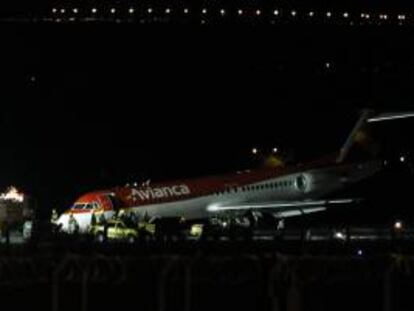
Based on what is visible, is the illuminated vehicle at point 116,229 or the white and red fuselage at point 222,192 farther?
the white and red fuselage at point 222,192

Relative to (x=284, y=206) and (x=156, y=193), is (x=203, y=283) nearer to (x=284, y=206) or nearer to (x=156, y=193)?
(x=156, y=193)

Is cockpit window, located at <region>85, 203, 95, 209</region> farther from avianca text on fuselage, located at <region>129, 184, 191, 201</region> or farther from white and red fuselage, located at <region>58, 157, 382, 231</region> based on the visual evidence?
avianca text on fuselage, located at <region>129, 184, 191, 201</region>

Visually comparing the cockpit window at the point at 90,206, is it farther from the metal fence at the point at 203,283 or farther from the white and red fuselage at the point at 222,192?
the metal fence at the point at 203,283

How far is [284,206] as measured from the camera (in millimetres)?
66000

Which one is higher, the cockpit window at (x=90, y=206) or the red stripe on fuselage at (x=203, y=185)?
the red stripe on fuselage at (x=203, y=185)

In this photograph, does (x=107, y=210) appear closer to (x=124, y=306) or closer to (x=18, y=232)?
(x=18, y=232)

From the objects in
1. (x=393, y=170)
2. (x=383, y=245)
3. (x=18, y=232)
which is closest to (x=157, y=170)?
(x=393, y=170)

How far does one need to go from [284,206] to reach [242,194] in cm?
314

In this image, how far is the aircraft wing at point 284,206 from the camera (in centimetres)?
6556

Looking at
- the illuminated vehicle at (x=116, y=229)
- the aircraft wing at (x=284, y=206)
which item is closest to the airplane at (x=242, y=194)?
the aircraft wing at (x=284, y=206)

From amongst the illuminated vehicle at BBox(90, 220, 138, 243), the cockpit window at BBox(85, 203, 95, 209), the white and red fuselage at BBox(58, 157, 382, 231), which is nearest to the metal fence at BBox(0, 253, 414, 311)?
the illuminated vehicle at BBox(90, 220, 138, 243)

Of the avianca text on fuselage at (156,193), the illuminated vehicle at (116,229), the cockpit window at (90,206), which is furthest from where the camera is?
A: the avianca text on fuselage at (156,193)

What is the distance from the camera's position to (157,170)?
4715 inches

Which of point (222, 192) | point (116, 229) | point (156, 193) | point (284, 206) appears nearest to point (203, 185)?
point (222, 192)
